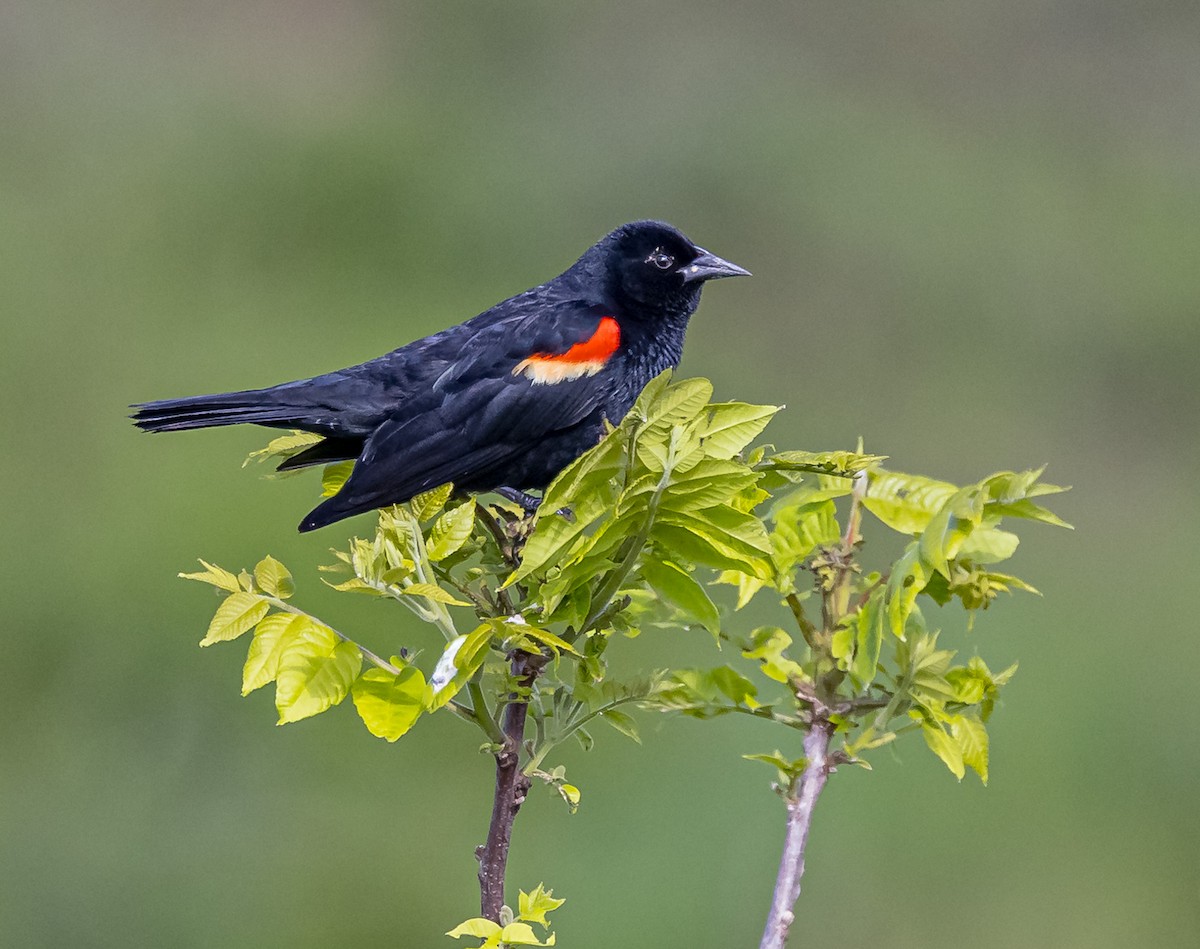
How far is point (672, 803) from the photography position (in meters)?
6.38

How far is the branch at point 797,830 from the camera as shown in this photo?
144cm

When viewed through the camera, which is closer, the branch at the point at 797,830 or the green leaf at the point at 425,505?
the branch at the point at 797,830

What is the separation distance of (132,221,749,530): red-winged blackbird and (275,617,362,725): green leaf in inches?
38.9

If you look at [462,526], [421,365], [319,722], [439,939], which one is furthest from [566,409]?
[319,722]

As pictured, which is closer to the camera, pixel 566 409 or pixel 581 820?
pixel 566 409

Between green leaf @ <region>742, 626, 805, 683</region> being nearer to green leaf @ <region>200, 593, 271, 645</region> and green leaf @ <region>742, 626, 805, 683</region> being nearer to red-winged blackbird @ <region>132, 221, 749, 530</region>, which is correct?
green leaf @ <region>200, 593, 271, 645</region>

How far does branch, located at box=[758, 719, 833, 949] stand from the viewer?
4.72ft

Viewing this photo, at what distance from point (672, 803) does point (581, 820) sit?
0.48 metres

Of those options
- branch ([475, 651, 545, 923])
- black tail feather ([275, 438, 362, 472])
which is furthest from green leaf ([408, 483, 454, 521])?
black tail feather ([275, 438, 362, 472])

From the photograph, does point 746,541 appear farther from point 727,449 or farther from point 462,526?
point 462,526

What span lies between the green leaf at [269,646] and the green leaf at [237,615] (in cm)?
3

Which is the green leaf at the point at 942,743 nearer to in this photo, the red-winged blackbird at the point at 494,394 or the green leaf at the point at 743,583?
the green leaf at the point at 743,583

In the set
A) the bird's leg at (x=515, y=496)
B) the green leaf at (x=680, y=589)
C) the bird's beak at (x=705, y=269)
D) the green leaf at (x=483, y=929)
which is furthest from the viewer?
the bird's beak at (x=705, y=269)

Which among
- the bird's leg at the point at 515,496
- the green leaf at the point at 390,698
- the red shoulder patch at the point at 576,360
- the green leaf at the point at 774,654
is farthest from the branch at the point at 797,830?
the red shoulder patch at the point at 576,360
